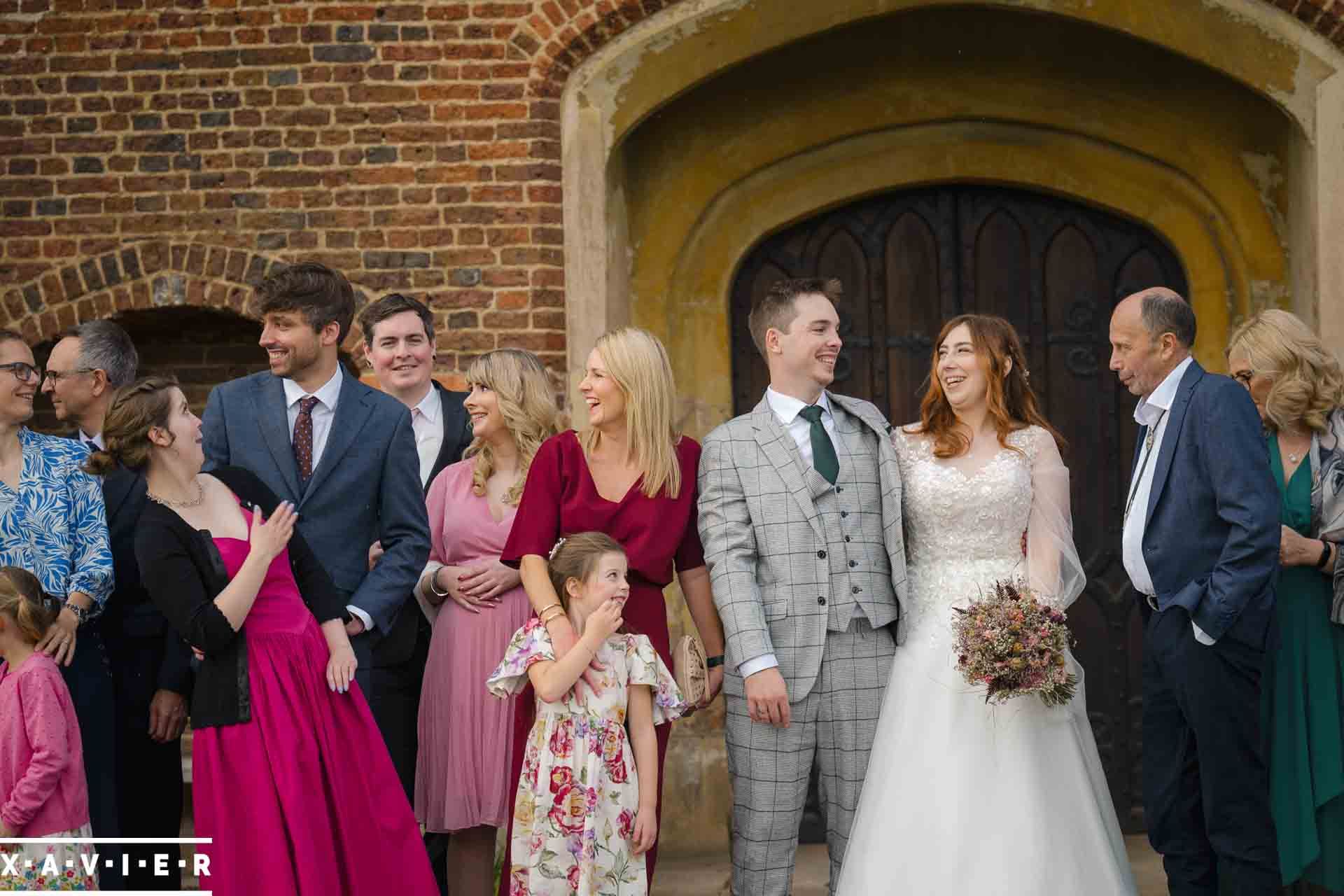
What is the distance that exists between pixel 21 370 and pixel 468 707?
1.76m

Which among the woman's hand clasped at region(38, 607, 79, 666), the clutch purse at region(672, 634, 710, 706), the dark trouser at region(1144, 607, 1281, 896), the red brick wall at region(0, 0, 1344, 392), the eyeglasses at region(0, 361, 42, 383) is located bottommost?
the dark trouser at region(1144, 607, 1281, 896)

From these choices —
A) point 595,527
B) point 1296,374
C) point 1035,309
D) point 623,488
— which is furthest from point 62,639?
point 1035,309

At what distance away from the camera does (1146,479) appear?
4.72 meters

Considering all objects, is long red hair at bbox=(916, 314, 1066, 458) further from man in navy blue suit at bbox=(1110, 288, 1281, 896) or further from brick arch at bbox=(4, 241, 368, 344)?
brick arch at bbox=(4, 241, 368, 344)

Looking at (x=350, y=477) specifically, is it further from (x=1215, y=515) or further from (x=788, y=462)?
(x=1215, y=515)

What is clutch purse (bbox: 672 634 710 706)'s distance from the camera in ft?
14.4

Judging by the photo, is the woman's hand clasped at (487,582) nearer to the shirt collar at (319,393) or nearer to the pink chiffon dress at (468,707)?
the pink chiffon dress at (468,707)

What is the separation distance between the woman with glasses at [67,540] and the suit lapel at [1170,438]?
10.5ft

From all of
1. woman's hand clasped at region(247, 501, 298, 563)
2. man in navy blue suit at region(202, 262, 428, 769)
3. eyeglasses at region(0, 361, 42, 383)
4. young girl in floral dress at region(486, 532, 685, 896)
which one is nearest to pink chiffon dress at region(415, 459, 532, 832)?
man in navy blue suit at region(202, 262, 428, 769)

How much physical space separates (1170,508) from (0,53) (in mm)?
5402

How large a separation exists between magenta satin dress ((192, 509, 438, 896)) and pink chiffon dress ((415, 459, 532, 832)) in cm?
52

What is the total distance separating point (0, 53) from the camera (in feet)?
22.5

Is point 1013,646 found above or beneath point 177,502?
beneath

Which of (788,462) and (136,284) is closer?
(788,462)
